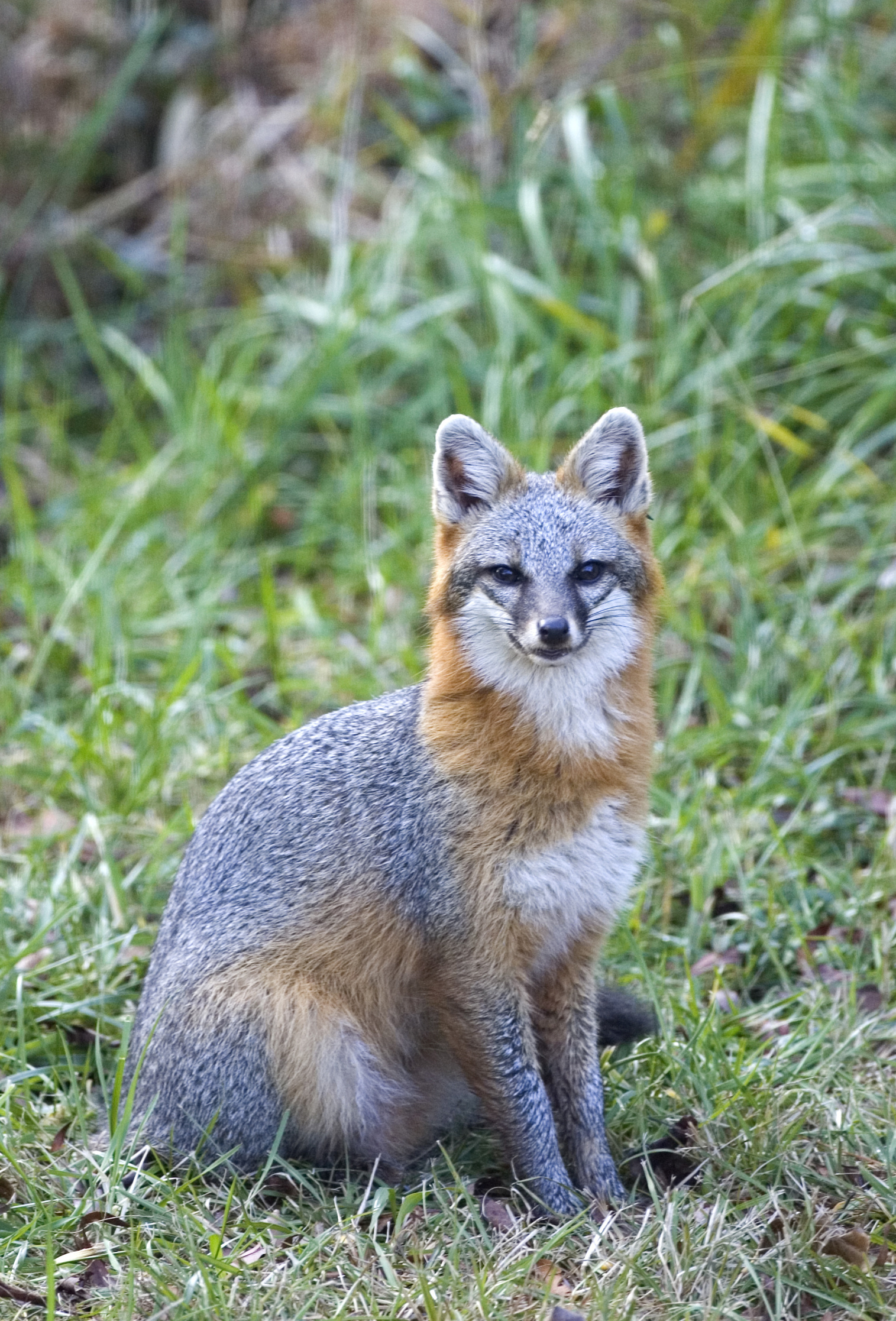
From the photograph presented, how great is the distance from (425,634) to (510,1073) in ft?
7.34

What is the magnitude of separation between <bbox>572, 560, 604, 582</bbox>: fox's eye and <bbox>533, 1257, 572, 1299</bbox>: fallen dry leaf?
1.80 metres

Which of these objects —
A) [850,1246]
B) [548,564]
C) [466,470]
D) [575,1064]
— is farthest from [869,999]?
[466,470]

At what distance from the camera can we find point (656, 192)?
8.27 meters

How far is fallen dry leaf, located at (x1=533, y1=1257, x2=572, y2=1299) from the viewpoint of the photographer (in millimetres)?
3508

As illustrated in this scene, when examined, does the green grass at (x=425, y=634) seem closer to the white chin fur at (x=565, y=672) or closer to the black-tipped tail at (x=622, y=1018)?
the black-tipped tail at (x=622, y=1018)

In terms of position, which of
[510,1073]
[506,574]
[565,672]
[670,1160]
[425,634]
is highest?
[506,574]

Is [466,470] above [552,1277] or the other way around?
above

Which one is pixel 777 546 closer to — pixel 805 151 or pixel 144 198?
pixel 805 151

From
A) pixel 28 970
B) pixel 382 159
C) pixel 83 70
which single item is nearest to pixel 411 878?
pixel 28 970

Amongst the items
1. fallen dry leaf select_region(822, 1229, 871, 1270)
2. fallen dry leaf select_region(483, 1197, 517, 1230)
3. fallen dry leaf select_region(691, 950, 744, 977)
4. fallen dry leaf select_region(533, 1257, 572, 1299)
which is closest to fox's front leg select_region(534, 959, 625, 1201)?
fallen dry leaf select_region(483, 1197, 517, 1230)

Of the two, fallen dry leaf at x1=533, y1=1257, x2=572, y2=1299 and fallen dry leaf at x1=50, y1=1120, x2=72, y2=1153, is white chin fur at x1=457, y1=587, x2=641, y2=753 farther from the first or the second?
fallen dry leaf at x1=50, y1=1120, x2=72, y2=1153

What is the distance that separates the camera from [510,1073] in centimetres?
396

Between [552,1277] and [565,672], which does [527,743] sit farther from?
[552,1277]

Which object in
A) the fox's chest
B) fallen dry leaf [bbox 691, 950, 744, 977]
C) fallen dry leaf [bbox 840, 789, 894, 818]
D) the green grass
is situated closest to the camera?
the green grass
